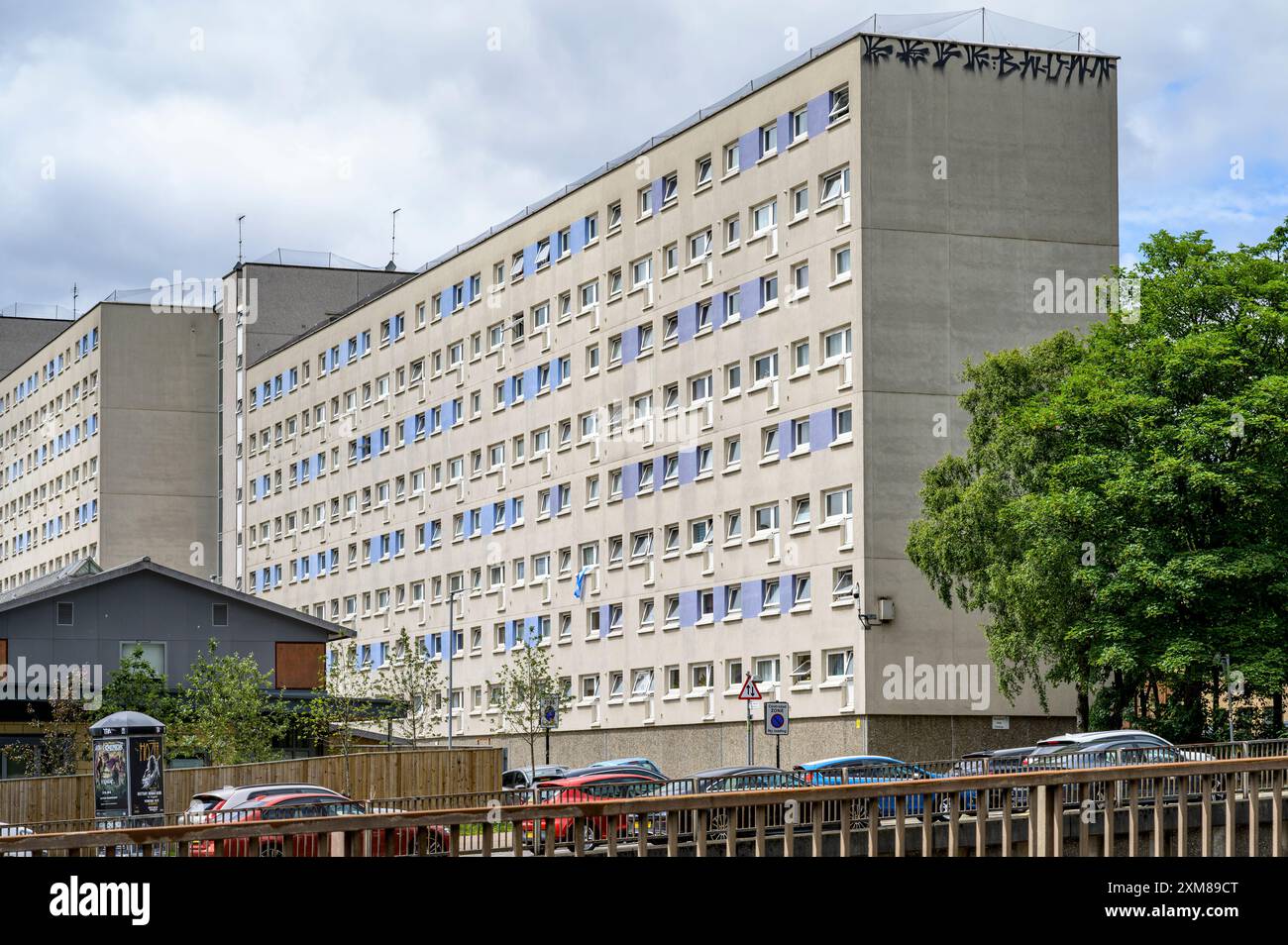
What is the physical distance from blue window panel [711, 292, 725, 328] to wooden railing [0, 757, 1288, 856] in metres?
48.3

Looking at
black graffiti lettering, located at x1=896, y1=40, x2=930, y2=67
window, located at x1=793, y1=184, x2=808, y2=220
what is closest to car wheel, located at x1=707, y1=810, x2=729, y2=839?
black graffiti lettering, located at x1=896, y1=40, x2=930, y2=67

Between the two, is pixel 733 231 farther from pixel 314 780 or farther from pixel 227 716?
pixel 314 780

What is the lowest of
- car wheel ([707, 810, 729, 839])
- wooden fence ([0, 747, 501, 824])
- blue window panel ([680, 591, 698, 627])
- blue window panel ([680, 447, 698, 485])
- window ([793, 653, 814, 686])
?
wooden fence ([0, 747, 501, 824])

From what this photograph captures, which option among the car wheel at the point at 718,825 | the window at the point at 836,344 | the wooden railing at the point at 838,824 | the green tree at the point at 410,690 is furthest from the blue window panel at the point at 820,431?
the car wheel at the point at 718,825

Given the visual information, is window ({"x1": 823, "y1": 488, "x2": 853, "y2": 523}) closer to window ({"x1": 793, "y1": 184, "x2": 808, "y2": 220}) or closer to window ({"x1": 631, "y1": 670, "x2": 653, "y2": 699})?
window ({"x1": 793, "y1": 184, "x2": 808, "y2": 220})

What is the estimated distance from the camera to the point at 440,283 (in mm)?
95375

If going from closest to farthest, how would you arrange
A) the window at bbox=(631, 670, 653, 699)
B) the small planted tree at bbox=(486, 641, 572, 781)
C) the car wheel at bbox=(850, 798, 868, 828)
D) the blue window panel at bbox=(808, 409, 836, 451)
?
the car wheel at bbox=(850, 798, 868, 828) → the blue window panel at bbox=(808, 409, 836, 451) → the small planted tree at bbox=(486, 641, 572, 781) → the window at bbox=(631, 670, 653, 699)

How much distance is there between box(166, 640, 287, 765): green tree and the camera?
198 ft

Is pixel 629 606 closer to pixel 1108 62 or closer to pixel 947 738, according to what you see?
pixel 947 738

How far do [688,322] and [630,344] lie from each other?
4.40 meters

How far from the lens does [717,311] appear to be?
7262 centimetres

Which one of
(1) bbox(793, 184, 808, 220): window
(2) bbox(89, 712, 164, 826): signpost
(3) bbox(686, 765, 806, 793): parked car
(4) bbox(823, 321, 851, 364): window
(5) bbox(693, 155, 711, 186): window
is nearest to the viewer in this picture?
(3) bbox(686, 765, 806, 793): parked car

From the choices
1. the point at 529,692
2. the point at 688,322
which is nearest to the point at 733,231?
the point at 688,322
